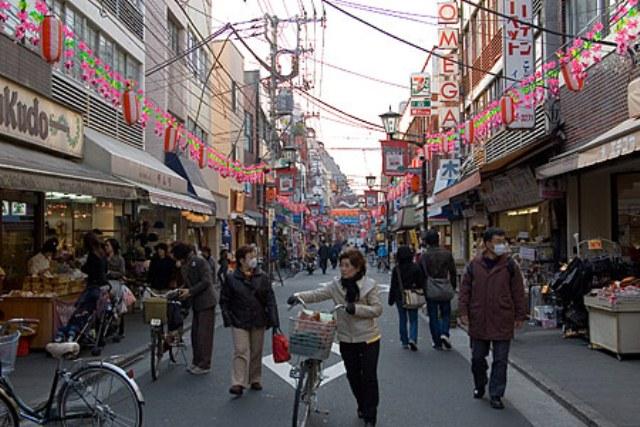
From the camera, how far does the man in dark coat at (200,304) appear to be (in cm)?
972

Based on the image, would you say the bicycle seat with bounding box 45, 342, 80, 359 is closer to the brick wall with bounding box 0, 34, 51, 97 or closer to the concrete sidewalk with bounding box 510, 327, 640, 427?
the concrete sidewalk with bounding box 510, 327, 640, 427

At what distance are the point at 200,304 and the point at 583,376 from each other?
4.97 m

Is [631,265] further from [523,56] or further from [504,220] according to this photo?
[504,220]

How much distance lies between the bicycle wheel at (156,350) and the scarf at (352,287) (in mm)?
3824

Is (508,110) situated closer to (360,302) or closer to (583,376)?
(583,376)

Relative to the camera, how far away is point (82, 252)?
59.5ft

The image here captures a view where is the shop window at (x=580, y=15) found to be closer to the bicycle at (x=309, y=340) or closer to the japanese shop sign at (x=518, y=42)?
the japanese shop sign at (x=518, y=42)

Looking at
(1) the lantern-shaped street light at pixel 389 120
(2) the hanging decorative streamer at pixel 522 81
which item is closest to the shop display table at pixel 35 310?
(2) the hanging decorative streamer at pixel 522 81

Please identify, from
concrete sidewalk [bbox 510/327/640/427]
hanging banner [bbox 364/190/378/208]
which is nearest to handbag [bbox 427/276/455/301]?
concrete sidewalk [bbox 510/327/640/427]

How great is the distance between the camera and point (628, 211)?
14812 millimetres

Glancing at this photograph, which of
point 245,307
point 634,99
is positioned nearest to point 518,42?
point 634,99

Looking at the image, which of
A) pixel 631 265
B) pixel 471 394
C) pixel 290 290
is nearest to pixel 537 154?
pixel 631 265

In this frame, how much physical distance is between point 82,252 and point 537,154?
11.2 metres

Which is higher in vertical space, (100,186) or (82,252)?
(100,186)
